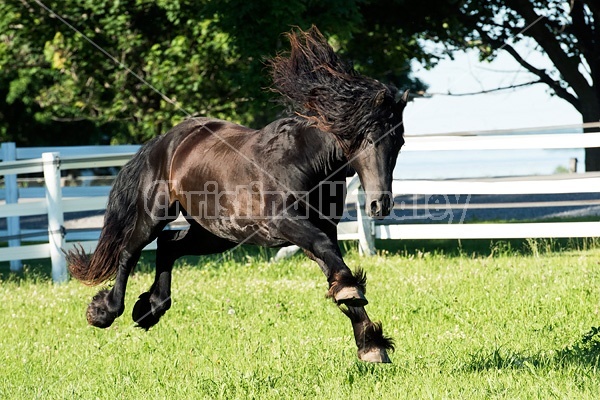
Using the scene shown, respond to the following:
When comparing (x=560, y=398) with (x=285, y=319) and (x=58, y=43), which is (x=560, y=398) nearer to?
(x=285, y=319)

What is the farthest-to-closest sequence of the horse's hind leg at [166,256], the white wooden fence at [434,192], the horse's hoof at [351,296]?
1. the white wooden fence at [434,192]
2. the horse's hind leg at [166,256]
3. the horse's hoof at [351,296]

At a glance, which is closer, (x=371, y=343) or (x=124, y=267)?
(x=371, y=343)

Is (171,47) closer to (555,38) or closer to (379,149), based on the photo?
(555,38)

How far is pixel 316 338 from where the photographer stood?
21.2 ft

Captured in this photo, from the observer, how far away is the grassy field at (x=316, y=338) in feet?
16.5

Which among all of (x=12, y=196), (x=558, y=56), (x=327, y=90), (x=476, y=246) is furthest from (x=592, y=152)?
(x=327, y=90)

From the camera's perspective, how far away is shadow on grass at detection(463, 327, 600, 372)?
205 inches

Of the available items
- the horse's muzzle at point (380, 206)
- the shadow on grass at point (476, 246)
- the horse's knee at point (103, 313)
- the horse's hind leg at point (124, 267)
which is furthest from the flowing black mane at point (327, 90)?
the shadow on grass at point (476, 246)

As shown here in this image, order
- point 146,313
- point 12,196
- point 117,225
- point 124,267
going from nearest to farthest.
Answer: point 146,313, point 124,267, point 117,225, point 12,196

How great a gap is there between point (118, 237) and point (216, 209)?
1496 mm

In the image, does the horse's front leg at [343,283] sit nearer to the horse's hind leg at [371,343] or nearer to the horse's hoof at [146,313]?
the horse's hind leg at [371,343]

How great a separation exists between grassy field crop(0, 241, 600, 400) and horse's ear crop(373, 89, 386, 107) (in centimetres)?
170

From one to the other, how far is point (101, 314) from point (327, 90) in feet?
9.02

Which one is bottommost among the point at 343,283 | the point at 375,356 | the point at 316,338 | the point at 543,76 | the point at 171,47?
the point at 316,338
